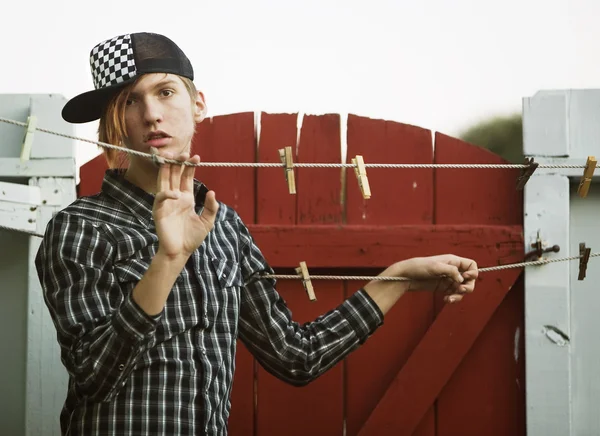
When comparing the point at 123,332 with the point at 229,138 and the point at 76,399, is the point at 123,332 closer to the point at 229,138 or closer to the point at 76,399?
the point at 76,399

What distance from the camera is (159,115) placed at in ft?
6.47

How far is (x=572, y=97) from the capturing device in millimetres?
2971

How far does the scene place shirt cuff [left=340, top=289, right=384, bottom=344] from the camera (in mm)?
2209

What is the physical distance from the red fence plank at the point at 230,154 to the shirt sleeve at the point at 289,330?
827 mm

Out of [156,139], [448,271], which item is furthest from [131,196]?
[448,271]

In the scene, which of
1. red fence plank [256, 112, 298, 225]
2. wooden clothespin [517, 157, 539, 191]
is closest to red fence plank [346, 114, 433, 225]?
red fence plank [256, 112, 298, 225]

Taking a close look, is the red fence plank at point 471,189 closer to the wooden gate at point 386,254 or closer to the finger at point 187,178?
the wooden gate at point 386,254

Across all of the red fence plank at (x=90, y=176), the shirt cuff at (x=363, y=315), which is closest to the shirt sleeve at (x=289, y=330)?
the shirt cuff at (x=363, y=315)

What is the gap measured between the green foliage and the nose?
9.85 feet

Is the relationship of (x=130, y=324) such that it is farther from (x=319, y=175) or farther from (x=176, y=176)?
(x=319, y=175)

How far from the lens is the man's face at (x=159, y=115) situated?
1967mm

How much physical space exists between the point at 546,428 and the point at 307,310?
2.93ft

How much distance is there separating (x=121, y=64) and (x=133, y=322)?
2.17 feet

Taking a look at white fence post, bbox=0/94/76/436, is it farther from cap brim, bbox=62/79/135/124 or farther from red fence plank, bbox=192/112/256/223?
cap brim, bbox=62/79/135/124
